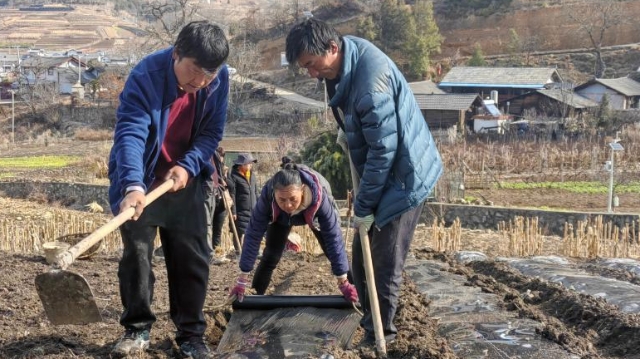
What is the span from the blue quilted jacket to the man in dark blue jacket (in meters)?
0.64

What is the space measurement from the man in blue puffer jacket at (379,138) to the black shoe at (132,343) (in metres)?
1.14

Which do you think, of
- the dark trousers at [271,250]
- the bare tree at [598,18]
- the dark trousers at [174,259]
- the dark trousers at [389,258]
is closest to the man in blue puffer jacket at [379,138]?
the dark trousers at [389,258]

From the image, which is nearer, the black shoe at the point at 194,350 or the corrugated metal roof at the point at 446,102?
the black shoe at the point at 194,350

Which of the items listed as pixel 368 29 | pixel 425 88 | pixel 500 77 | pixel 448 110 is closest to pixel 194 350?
pixel 448 110

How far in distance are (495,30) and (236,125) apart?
81.7 feet

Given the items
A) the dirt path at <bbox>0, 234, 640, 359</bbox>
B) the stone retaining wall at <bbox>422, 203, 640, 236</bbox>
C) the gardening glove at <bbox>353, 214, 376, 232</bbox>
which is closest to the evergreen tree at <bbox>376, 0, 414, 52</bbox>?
the stone retaining wall at <bbox>422, 203, 640, 236</bbox>

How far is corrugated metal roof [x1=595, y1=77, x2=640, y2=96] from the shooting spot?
38494 mm

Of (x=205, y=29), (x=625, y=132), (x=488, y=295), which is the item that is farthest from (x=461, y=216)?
(x=625, y=132)

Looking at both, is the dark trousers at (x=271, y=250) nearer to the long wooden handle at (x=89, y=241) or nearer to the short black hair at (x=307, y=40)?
the short black hair at (x=307, y=40)

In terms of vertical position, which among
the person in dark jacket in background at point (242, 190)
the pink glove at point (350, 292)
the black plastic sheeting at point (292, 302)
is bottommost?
the person in dark jacket in background at point (242, 190)

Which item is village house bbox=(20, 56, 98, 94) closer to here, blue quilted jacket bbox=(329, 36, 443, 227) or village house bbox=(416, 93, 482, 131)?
village house bbox=(416, 93, 482, 131)

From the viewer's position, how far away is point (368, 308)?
441 cm

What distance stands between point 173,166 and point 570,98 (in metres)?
35.1

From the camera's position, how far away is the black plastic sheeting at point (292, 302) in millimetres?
4883
